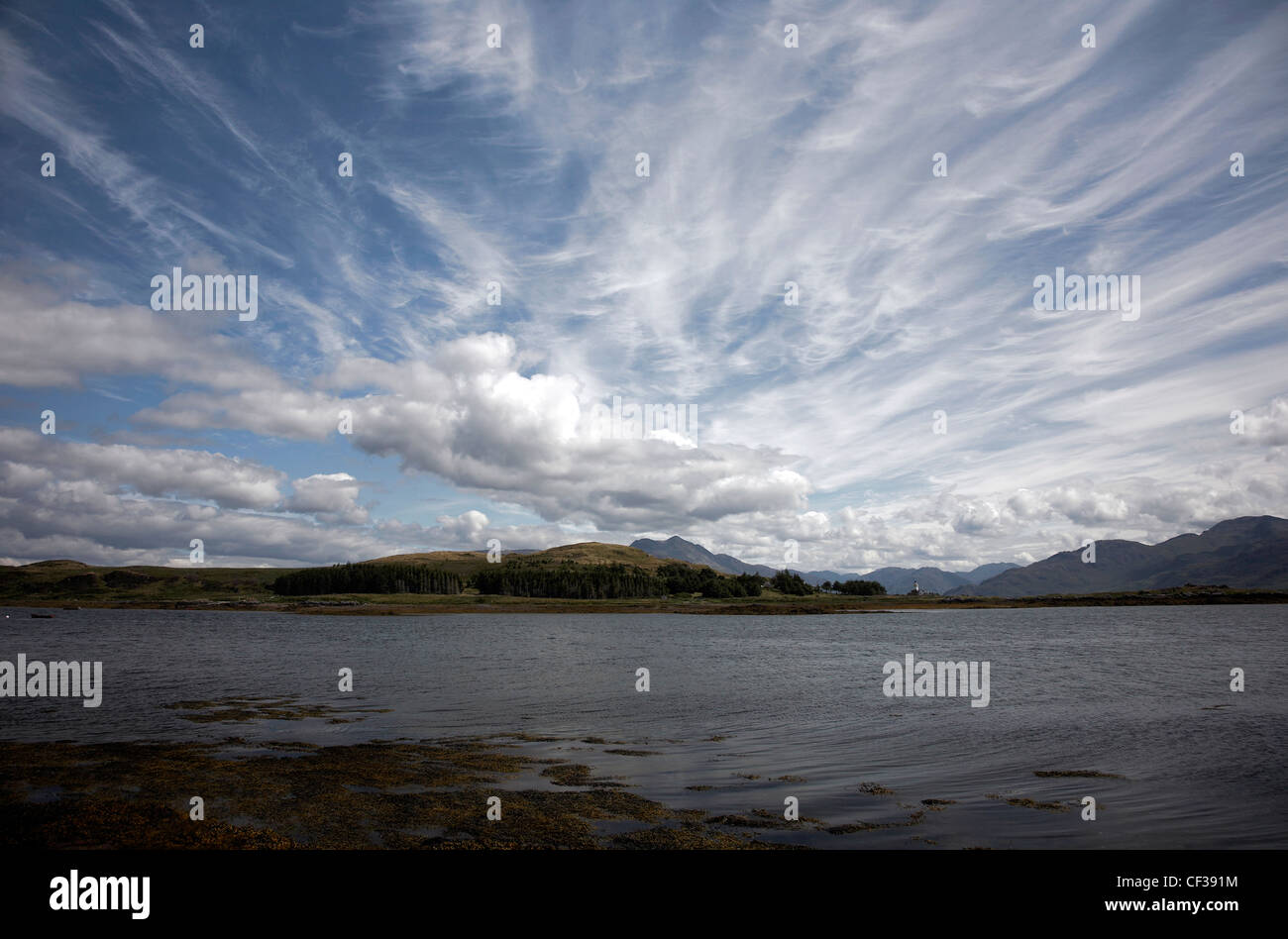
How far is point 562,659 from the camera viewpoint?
7206 centimetres

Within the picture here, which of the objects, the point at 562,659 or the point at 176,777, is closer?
the point at 176,777

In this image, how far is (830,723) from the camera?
120 ft

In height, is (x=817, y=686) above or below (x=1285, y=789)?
below

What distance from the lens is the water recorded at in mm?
21000

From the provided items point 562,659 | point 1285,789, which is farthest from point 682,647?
point 1285,789

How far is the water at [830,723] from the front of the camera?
21.0 m
